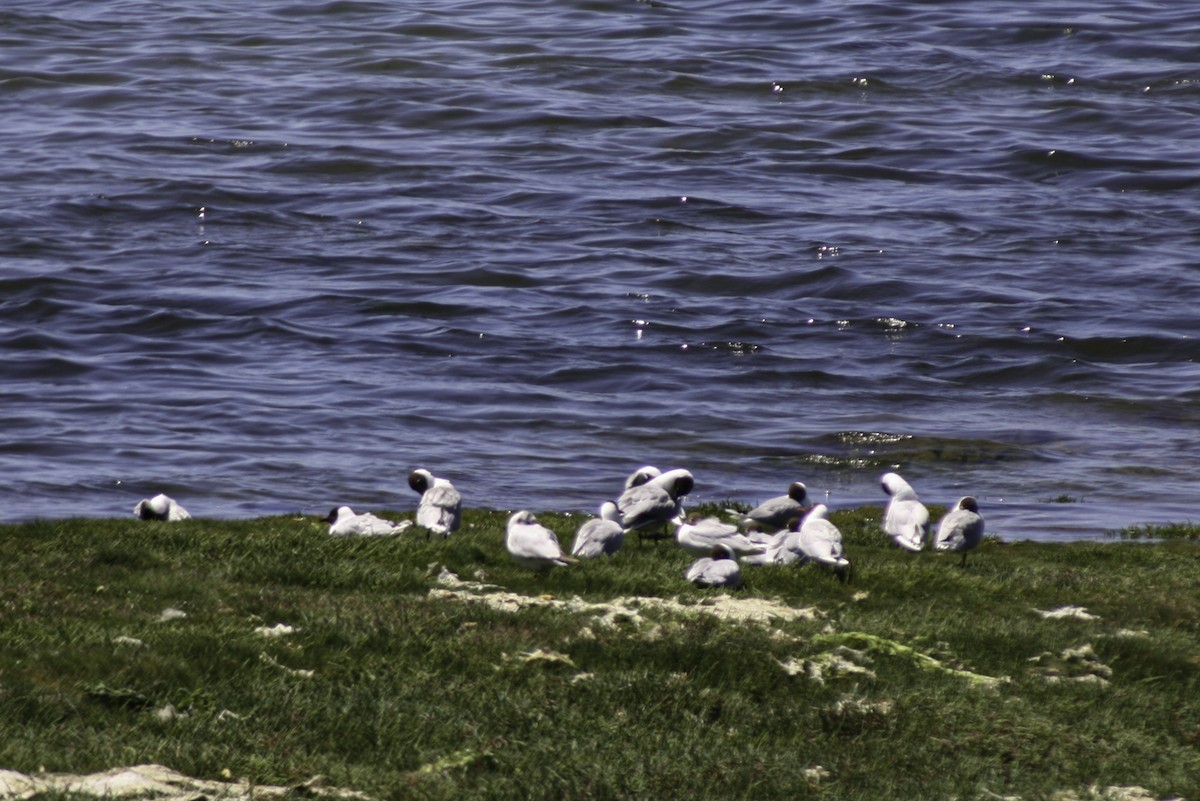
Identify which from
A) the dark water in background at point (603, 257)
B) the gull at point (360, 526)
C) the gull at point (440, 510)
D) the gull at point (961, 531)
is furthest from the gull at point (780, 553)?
the dark water in background at point (603, 257)

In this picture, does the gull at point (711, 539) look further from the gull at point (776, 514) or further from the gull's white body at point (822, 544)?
the gull at point (776, 514)

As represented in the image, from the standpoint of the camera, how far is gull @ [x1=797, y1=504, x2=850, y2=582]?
46.3ft

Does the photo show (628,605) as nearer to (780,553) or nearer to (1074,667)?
(780,553)

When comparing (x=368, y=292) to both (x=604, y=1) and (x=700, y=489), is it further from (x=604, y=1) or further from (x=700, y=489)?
(x=604, y=1)

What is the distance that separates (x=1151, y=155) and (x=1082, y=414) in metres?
19.9

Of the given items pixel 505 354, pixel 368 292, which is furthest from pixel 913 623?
pixel 368 292

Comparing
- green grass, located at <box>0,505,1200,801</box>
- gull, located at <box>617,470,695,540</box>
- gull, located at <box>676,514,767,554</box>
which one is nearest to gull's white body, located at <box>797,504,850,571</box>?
green grass, located at <box>0,505,1200,801</box>

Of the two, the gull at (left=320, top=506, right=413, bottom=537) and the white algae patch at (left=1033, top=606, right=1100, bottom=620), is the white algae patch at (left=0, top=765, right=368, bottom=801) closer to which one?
the gull at (left=320, top=506, right=413, bottom=537)

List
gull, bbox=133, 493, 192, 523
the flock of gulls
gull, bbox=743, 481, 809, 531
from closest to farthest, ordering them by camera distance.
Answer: the flock of gulls < gull, bbox=743, 481, 809, 531 < gull, bbox=133, 493, 192, 523

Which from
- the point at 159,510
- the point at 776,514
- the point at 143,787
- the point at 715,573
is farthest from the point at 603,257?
the point at 143,787

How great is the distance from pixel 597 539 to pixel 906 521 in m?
3.66

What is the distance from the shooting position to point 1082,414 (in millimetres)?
26422

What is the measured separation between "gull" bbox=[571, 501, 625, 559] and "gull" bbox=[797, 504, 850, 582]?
1572 mm

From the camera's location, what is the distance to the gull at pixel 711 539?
48.2 ft
